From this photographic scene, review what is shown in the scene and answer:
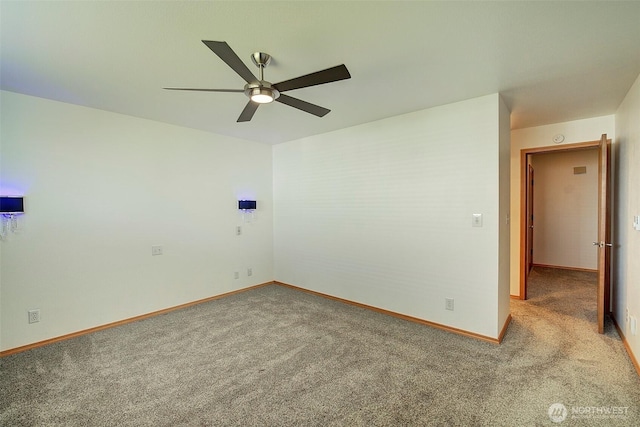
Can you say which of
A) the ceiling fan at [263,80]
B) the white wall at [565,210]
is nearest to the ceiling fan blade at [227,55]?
the ceiling fan at [263,80]

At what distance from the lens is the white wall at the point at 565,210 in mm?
5633

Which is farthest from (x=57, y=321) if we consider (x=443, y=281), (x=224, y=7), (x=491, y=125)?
(x=491, y=125)

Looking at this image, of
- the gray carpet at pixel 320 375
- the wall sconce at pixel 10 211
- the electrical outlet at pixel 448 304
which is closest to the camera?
the gray carpet at pixel 320 375

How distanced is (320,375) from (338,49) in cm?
250

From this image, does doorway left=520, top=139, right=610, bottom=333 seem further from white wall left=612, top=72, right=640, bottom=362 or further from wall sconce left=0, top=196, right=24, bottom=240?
wall sconce left=0, top=196, right=24, bottom=240

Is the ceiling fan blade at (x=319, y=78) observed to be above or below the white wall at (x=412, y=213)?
above

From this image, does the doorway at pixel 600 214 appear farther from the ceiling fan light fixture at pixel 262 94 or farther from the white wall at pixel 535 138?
the ceiling fan light fixture at pixel 262 94

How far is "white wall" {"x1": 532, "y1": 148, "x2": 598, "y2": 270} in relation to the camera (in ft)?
18.5

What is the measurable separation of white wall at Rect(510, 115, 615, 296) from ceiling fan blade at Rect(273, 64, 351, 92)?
353 cm

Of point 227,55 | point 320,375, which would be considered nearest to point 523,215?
point 320,375

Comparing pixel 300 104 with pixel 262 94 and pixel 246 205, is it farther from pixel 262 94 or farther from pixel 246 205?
pixel 246 205

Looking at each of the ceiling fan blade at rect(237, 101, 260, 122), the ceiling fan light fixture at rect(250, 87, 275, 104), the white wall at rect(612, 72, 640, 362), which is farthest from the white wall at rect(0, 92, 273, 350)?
the white wall at rect(612, 72, 640, 362)

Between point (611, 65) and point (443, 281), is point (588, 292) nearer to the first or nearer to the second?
point (443, 281)

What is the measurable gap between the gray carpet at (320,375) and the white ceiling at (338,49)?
2.44 metres
